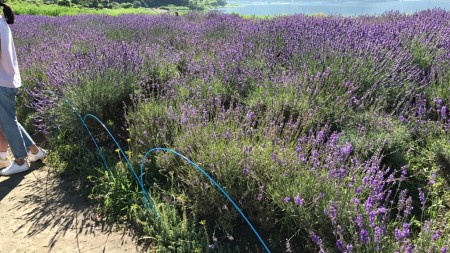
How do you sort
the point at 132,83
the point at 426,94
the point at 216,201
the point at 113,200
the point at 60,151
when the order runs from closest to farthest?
the point at 216,201 → the point at 113,200 → the point at 426,94 → the point at 60,151 → the point at 132,83

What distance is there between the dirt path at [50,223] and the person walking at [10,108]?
0.93 ft

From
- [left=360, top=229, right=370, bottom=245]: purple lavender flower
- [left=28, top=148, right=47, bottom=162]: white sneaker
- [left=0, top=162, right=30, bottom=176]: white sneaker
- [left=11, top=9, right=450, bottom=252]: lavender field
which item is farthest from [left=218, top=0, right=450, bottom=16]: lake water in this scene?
[left=360, top=229, right=370, bottom=245]: purple lavender flower

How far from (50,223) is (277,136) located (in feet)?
6.75

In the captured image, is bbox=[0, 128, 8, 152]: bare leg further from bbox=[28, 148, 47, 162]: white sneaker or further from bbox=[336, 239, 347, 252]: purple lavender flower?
bbox=[336, 239, 347, 252]: purple lavender flower

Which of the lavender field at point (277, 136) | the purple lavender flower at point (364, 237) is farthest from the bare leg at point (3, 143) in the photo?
the purple lavender flower at point (364, 237)

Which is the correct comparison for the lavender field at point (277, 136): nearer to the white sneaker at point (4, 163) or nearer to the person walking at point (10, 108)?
the person walking at point (10, 108)

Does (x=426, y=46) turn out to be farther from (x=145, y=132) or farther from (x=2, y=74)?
(x=2, y=74)

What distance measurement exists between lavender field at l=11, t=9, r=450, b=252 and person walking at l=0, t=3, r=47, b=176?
0.30 metres

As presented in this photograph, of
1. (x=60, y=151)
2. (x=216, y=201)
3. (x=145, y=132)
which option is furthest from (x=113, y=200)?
(x=60, y=151)

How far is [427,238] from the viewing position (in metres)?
1.84

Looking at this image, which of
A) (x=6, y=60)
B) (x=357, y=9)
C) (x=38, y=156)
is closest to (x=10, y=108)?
(x=6, y=60)

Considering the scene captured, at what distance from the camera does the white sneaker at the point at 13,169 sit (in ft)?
12.4

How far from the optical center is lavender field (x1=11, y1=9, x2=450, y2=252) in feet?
7.41

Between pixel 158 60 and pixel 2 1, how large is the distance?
1871 mm
